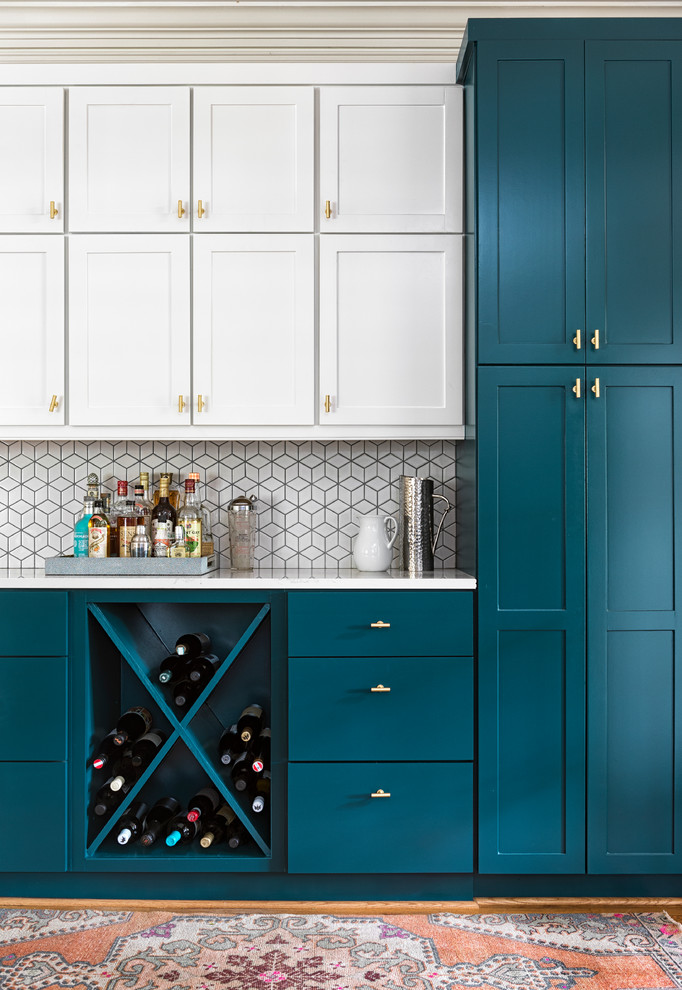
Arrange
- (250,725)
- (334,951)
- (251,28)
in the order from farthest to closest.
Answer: (251,28)
(250,725)
(334,951)

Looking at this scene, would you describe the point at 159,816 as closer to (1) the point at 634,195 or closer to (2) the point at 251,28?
(1) the point at 634,195

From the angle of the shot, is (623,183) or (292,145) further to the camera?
(292,145)

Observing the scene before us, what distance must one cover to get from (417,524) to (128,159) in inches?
62.1

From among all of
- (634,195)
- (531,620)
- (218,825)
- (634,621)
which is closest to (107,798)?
(218,825)

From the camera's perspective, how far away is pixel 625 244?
7.45ft

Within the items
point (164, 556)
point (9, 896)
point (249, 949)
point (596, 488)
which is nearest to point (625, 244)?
point (596, 488)

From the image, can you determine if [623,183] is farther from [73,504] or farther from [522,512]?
[73,504]

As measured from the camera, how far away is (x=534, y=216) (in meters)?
2.27

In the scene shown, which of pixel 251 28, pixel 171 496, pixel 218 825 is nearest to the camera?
pixel 218 825

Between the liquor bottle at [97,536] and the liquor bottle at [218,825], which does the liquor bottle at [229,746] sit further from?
the liquor bottle at [97,536]

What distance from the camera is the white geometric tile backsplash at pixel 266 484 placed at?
9.24ft

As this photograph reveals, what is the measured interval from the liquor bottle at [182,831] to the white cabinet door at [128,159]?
1943 mm

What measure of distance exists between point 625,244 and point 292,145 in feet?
3.72

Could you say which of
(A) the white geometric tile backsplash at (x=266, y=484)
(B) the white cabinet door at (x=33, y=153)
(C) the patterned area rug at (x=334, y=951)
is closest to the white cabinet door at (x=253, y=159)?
(B) the white cabinet door at (x=33, y=153)
